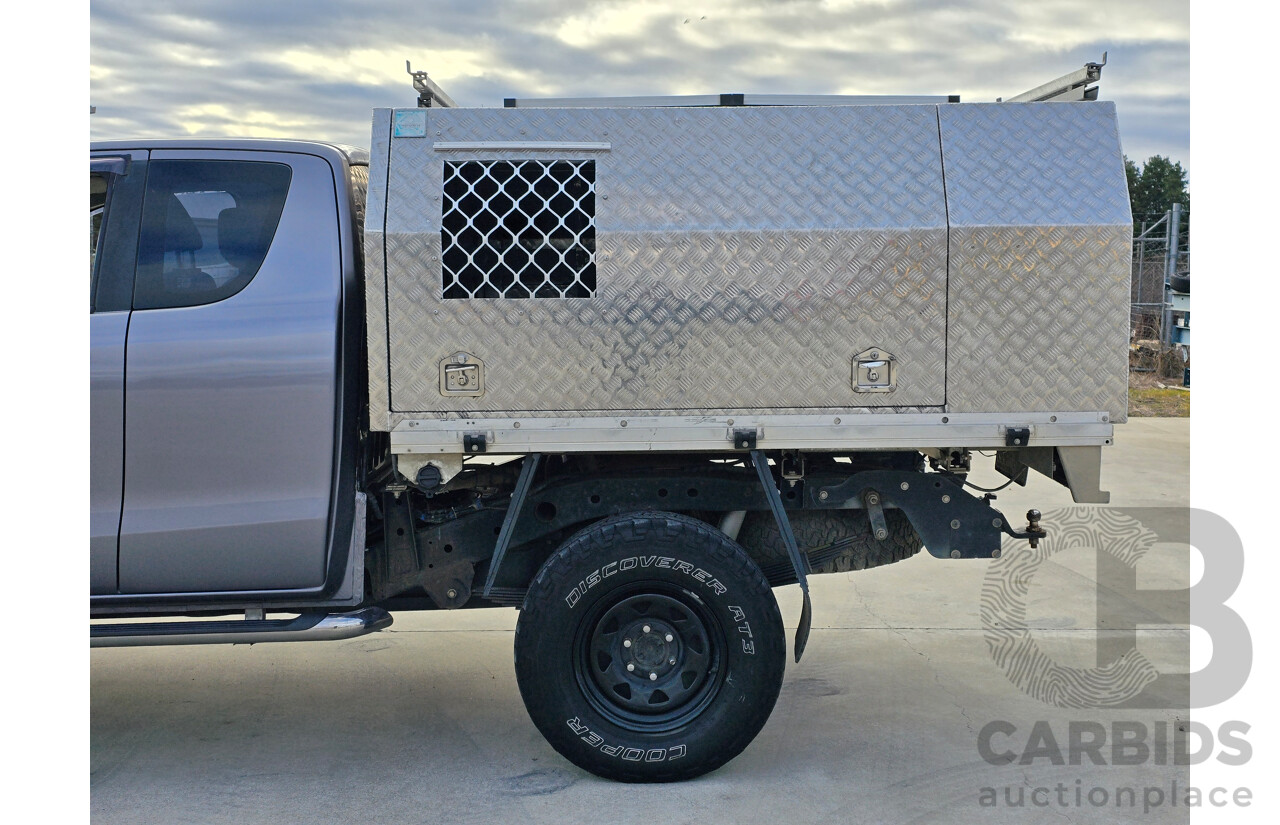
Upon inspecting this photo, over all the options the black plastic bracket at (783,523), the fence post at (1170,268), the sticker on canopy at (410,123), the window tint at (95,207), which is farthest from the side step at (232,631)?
the fence post at (1170,268)

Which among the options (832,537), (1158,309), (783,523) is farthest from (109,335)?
(1158,309)

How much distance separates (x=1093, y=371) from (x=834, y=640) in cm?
228

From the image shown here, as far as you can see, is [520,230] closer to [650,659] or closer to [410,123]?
[410,123]

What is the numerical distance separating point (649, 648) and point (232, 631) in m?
1.53

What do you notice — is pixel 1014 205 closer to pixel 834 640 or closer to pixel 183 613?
pixel 834 640

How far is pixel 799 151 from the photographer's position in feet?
13.6

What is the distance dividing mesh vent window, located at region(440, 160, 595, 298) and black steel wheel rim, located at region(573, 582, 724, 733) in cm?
120

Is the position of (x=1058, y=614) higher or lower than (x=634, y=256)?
lower

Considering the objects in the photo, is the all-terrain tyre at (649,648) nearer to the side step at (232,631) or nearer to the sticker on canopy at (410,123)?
the side step at (232,631)

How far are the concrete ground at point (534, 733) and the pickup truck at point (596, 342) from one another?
325mm

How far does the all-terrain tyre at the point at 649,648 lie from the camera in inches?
158

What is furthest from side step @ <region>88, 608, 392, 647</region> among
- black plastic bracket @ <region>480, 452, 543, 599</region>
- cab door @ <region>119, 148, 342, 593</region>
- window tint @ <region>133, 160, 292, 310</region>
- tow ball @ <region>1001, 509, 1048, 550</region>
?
tow ball @ <region>1001, 509, 1048, 550</region>

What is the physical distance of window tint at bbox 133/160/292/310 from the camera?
13.4 ft
